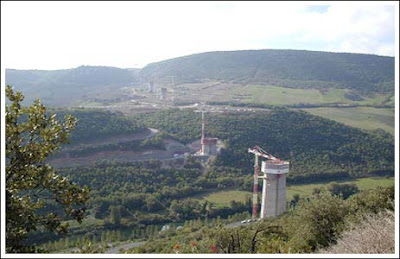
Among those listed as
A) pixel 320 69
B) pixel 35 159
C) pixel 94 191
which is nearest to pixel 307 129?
pixel 94 191

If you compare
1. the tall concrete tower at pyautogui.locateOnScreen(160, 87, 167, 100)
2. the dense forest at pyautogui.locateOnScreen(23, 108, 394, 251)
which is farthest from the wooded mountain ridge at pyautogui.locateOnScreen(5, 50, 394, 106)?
the dense forest at pyautogui.locateOnScreen(23, 108, 394, 251)

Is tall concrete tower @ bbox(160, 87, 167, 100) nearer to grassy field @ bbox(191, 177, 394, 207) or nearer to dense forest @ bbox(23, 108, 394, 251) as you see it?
dense forest @ bbox(23, 108, 394, 251)

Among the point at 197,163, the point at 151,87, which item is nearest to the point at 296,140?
the point at 197,163

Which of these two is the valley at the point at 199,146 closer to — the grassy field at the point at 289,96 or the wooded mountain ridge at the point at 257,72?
the grassy field at the point at 289,96

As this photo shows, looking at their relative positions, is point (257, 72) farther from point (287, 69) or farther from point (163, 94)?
point (163, 94)

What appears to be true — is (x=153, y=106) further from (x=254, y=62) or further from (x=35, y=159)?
(x=35, y=159)

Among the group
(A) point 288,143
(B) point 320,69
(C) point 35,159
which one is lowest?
(A) point 288,143
